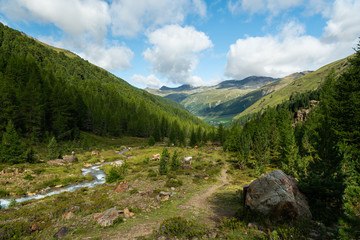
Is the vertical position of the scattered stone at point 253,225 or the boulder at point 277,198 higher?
the boulder at point 277,198

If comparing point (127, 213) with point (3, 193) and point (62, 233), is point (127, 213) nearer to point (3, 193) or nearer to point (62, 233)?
point (62, 233)

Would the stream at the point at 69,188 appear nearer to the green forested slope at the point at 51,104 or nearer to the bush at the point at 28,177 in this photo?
the bush at the point at 28,177

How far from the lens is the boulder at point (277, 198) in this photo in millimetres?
11047

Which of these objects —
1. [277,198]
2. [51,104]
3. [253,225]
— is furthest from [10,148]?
[277,198]

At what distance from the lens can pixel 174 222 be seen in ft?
40.2

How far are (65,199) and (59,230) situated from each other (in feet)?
31.8

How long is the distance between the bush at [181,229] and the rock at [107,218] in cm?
485

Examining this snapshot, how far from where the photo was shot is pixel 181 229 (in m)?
11.3

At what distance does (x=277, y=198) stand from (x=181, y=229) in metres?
7.59

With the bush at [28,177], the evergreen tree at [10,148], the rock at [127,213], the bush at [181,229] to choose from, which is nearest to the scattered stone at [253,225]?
the bush at [181,229]

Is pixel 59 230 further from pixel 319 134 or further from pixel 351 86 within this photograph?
pixel 351 86

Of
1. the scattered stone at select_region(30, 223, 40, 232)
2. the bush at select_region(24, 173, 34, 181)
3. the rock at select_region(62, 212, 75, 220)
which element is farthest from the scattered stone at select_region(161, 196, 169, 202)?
the bush at select_region(24, 173, 34, 181)

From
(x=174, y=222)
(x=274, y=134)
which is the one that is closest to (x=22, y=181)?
(x=174, y=222)

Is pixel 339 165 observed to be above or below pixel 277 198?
above
